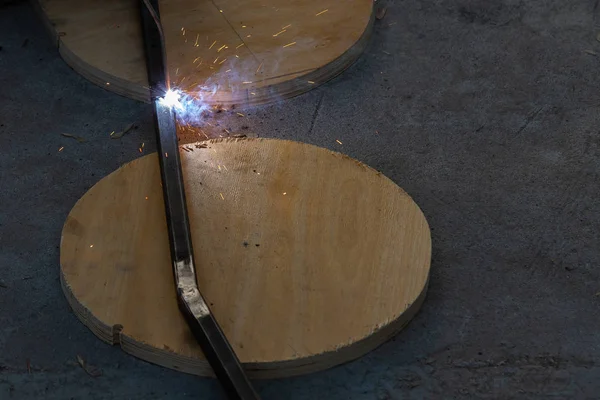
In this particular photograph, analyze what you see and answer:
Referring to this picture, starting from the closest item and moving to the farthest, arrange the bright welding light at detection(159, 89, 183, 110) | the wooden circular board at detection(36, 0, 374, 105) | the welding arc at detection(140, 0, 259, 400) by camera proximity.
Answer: the welding arc at detection(140, 0, 259, 400) < the bright welding light at detection(159, 89, 183, 110) < the wooden circular board at detection(36, 0, 374, 105)

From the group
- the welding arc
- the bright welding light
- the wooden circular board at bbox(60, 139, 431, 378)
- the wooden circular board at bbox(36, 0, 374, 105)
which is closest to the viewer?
the welding arc

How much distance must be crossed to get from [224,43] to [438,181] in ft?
2.98

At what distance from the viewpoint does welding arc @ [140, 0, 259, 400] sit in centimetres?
192

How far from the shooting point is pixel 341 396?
2.03 metres

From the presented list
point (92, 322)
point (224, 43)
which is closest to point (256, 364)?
point (92, 322)

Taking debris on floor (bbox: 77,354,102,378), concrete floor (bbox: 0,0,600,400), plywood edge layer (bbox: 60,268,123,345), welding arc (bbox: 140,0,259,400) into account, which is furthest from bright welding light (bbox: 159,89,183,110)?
debris on floor (bbox: 77,354,102,378)

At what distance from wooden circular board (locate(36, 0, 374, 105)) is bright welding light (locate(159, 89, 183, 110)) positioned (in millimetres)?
37

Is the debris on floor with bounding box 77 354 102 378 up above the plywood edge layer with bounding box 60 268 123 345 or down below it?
below

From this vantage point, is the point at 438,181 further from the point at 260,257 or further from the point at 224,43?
the point at 224,43

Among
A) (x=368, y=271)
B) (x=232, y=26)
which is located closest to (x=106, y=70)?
(x=232, y=26)

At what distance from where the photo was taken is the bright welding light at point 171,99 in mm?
2617

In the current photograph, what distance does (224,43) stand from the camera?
9.75 feet

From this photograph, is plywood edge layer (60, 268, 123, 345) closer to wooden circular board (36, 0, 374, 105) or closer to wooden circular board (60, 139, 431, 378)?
wooden circular board (60, 139, 431, 378)

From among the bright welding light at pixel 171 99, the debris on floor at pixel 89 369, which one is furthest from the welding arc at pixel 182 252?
the debris on floor at pixel 89 369
